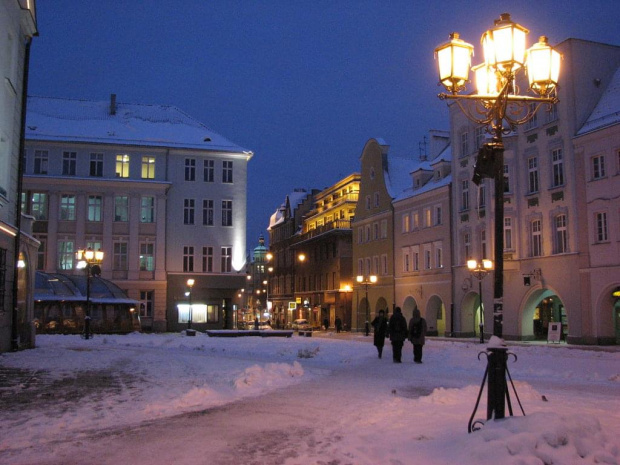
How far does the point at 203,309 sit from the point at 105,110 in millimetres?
20083

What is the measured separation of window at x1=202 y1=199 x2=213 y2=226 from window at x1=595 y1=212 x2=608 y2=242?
32.4 meters

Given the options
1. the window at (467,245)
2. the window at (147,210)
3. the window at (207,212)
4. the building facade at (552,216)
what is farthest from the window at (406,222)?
the window at (147,210)

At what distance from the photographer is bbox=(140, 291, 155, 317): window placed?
5541 cm

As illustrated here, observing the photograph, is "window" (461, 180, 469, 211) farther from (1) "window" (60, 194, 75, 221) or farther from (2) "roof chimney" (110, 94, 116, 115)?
(2) "roof chimney" (110, 94, 116, 115)

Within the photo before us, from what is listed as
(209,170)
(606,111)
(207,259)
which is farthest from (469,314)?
(209,170)

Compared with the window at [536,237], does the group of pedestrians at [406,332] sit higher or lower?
lower

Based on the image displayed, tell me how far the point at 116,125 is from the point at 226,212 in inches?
480

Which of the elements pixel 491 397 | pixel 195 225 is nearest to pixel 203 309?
pixel 195 225

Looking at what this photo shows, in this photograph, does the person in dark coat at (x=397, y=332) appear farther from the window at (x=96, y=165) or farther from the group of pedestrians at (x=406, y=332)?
the window at (x=96, y=165)

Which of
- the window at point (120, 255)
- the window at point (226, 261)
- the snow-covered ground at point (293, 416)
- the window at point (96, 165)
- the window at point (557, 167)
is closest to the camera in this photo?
the snow-covered ground at point (293, 416)

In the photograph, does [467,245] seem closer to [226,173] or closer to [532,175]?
[532,175]

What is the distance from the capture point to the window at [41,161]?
55031 mm

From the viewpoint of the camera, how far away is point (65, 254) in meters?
55.3

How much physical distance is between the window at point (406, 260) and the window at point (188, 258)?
1767 cm
